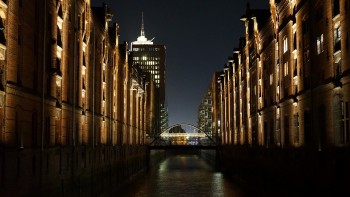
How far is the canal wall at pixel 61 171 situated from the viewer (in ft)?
87.0

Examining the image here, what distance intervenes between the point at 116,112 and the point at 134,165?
2138cm

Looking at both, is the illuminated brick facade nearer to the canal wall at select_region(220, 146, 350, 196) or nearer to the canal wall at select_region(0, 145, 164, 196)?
the canal wall at select_region(220, 146, 350, 196)

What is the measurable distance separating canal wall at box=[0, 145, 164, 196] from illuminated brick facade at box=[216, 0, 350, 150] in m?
17.5

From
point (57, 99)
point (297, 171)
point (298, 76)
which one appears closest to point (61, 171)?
point (57, 99)

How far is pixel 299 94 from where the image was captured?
41.7 metres

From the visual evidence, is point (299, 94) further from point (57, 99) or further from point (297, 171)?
point (57, 99)

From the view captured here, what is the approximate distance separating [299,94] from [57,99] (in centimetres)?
1851

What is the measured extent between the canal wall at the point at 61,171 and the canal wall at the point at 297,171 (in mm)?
16218

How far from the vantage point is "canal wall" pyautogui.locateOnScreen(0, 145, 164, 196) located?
26.5 m

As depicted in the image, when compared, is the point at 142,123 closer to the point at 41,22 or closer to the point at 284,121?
the point at 284,121

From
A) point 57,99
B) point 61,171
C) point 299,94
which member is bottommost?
point 61,171

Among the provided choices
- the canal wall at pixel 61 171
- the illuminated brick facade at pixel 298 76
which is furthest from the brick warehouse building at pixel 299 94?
the canal wall at pixel 61 171

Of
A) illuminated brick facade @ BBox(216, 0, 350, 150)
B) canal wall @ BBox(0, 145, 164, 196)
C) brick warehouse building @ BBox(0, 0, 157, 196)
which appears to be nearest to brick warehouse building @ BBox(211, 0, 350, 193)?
illuminated brick facade @ BBox(216, 0, 350, 150)

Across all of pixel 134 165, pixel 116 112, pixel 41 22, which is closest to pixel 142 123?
pixel 134 165
